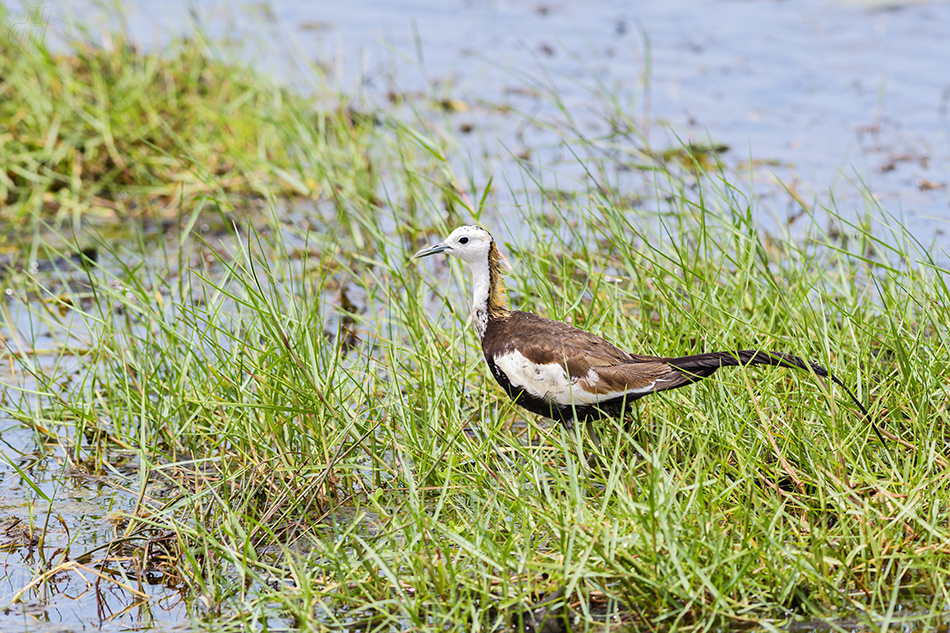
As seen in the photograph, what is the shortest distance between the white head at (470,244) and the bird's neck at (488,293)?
0.08ft

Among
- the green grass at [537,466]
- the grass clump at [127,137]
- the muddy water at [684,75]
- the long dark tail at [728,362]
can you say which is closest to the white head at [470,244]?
the green grass at [537,466]

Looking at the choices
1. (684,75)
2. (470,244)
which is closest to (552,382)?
(470,244)

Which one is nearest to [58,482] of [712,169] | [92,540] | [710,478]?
[92,540]

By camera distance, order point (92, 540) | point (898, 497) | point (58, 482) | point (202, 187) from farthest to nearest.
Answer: point (202, 187), point (58, 482), point (92, 540), point (898, 497)

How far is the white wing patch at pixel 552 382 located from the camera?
3928 mm

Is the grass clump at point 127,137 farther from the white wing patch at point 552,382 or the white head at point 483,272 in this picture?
the white wing patch at point 552,382

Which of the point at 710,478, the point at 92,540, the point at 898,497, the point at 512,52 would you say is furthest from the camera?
the point at 512,52

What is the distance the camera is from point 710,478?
3.85 m

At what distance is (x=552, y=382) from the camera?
3.99 m

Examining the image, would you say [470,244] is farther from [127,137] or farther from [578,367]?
[127,137]

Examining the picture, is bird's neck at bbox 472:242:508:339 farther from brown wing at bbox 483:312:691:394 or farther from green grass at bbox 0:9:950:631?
green grass at bbox 0:9:950:631

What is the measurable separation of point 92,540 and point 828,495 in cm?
254

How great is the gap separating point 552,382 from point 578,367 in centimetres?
10

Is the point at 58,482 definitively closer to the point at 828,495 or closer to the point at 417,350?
the point at 417,350
